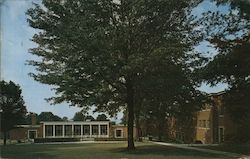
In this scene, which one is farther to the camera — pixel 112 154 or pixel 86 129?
pixel 86 129

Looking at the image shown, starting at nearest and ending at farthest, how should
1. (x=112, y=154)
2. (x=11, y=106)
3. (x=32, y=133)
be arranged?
1. (x=112, y=154)
2. (x=11, y=106)
3. (x=32, y=133)

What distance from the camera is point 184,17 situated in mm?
Answer: 38625

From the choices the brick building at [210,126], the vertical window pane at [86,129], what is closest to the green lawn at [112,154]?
the brick building at [210,126]

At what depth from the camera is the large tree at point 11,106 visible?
67.8m

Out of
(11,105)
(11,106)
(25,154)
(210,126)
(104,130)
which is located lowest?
(104,130)

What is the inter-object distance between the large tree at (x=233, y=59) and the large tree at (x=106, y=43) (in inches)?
81.7

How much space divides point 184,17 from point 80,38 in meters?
9.24

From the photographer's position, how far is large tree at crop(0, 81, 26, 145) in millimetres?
67750

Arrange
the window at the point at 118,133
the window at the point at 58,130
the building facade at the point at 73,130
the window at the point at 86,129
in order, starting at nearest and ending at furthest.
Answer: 1. the building facade at the point at 73,130
2. the window at the point at 58,130
3. the window at the point at 86,129
4. the window at the point at 118,133

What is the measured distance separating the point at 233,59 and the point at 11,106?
1600 inches

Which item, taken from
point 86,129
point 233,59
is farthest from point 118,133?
point 233,59

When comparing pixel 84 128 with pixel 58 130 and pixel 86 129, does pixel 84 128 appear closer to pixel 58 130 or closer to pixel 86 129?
pixel 86 129

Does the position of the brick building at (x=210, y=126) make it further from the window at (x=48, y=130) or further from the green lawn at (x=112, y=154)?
the window at (x=48, y=130)

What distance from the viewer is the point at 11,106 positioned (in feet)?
226
